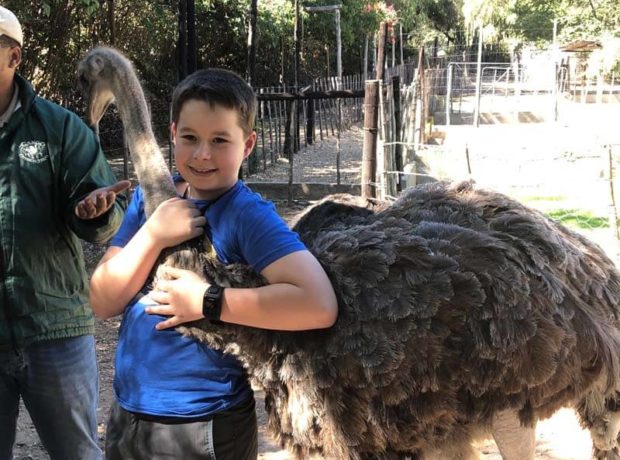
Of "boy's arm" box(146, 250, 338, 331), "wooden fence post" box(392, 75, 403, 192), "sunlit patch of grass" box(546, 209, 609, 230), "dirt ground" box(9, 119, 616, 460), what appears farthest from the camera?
"sunlit patch of grass" box(546, 209, 609, 230)

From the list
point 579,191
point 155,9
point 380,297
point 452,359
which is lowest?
point 579,191

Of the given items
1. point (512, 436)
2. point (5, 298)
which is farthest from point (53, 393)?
point (512, 436)

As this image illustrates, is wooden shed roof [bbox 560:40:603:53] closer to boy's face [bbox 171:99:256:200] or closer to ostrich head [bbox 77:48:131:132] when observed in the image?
ostrich head [bbox 77:48:131:132]

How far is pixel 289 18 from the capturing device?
1642 centimetres

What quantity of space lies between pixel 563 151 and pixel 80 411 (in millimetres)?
9259

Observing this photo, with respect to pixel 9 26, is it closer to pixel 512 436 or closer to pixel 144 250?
pixel 144 250

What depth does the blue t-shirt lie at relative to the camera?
1494mm

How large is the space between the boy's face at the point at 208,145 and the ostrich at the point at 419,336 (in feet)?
0.55

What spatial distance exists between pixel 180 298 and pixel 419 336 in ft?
1.76

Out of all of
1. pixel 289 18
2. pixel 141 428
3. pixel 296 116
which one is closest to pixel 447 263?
pixel 141 428

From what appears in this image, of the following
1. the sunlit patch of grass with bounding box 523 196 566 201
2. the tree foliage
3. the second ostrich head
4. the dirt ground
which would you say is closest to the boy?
the second ostrich head

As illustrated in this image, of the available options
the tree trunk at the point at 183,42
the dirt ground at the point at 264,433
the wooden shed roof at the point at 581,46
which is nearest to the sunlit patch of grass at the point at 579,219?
the tree trunk at the point at 183,42

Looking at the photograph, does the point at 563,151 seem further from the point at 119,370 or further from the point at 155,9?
the point at 119,370

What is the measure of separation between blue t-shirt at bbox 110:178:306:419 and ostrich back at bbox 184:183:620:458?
0.19 ft
